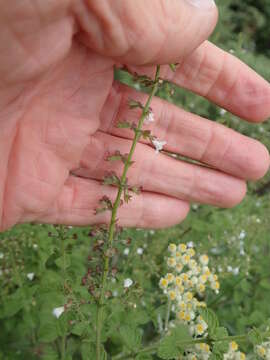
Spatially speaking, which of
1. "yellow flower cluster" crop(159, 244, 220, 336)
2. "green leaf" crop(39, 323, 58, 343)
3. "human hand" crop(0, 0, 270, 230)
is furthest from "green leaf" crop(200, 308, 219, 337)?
"human hand" crop(0, 0, 270, 230)

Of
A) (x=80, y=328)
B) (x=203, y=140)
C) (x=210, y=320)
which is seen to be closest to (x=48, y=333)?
(x=80, y=328)

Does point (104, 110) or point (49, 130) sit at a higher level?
point (104, 110)

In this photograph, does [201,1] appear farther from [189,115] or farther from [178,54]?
[189,115]

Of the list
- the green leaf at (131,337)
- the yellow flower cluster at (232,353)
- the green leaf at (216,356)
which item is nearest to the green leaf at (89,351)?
the green leaf at (131,337)

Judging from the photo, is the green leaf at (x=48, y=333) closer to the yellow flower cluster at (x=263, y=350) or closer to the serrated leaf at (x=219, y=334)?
the serrated leaf at (x=219, y=334)

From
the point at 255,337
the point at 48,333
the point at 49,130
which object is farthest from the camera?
the point at 49,130

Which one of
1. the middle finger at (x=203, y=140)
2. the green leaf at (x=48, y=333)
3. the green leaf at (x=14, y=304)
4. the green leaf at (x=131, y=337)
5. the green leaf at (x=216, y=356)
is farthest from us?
the middle finger at (x=203, y=140)

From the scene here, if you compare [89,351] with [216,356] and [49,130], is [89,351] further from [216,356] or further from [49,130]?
[49,130]

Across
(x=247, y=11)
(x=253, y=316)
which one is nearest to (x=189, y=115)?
(x=253, y=316)
